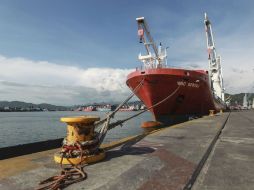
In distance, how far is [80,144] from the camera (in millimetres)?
5441

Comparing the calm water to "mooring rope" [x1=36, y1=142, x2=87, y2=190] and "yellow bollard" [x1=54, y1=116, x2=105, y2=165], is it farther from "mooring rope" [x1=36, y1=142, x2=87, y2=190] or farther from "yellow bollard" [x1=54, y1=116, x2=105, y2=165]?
"mooring rope" [x1=36, y1=142, x2=87, y2=190]

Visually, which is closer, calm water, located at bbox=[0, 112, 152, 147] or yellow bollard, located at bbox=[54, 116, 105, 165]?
yellow bollard, located at bbox=[54, 116, 105, 165]

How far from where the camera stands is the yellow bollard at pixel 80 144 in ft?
17.4

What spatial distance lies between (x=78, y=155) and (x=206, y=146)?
3580 mm

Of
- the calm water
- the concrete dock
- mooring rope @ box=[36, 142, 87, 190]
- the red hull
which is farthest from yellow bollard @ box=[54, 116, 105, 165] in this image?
the red hull

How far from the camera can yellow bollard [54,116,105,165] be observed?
5.30m

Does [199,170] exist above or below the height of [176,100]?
below

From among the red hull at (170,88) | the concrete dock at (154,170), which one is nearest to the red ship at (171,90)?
the red hull at (170,88)

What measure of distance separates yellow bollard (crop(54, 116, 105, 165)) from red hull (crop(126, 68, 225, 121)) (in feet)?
52.4

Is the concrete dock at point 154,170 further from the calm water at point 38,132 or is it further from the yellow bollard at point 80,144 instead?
the calm water at point 38,132

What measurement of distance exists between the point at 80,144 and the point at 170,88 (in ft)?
56.0

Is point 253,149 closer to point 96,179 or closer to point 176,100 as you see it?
point 96,179

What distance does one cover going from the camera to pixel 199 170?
188 inches

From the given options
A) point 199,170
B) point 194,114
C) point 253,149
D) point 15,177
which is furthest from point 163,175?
point 194,114
